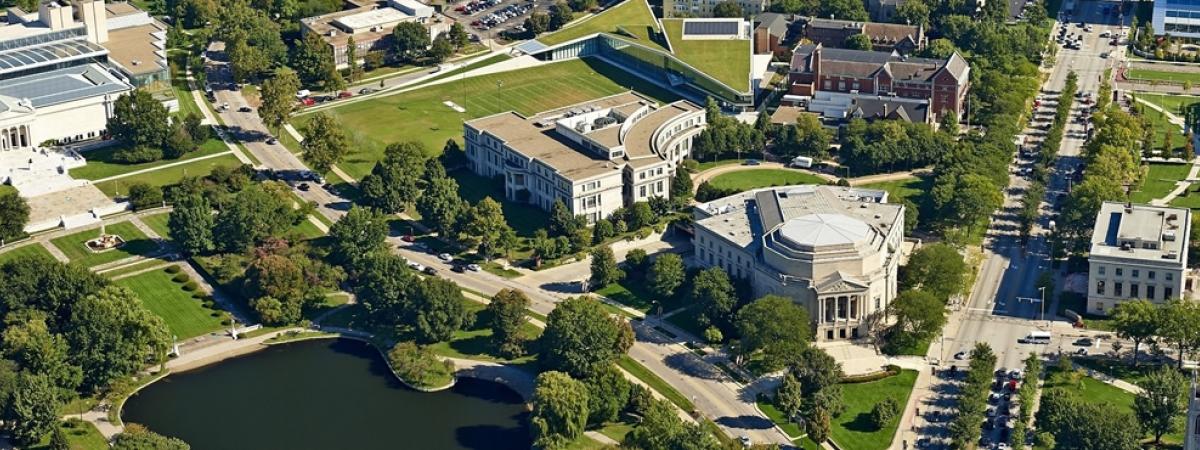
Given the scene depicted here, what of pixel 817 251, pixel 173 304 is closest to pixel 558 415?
pixel 817 251

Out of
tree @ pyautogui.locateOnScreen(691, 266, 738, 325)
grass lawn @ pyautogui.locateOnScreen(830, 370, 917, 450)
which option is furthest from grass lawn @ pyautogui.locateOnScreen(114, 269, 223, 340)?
grass lawn @ pyautogui.locateOnScreen(830, 370, 917, 450)

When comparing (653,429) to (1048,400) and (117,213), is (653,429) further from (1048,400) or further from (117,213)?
(117,213)

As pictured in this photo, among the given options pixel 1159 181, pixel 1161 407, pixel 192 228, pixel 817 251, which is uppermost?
pixel 817 251

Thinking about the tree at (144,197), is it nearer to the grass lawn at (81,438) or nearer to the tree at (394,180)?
the tree at (394,180)

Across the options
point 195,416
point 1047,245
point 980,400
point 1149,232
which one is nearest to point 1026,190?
point 1047,245

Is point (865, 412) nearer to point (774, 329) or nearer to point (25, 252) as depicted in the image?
point (774, 329)

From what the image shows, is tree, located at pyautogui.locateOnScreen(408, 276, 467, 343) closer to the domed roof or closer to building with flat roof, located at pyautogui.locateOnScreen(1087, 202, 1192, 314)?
the domed roof
